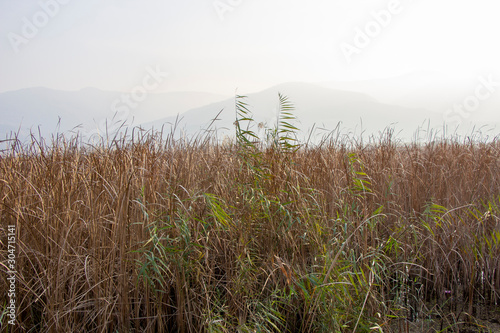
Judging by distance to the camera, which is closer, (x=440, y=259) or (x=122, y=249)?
(x=122, y=249)

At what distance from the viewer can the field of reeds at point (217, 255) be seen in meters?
1.98

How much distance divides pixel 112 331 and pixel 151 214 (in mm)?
745

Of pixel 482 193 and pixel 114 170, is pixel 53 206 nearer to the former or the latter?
pixel 114 170

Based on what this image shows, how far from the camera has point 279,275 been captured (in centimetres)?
236

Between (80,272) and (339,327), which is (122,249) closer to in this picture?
(80,272)

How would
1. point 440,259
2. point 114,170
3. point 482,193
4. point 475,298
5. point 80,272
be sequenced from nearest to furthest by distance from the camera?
point 80,272 < point 114,170 < point 475,298 < point 440,259 < point 482,193

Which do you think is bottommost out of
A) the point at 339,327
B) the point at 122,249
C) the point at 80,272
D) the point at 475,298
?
the point at 475,298

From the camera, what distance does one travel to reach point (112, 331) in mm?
2078

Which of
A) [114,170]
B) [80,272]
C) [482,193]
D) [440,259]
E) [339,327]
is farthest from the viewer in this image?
[482,193]

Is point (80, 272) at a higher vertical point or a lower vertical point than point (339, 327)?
higher

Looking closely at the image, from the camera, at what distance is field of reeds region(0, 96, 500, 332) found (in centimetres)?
198

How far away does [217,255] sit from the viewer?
263 centimetres

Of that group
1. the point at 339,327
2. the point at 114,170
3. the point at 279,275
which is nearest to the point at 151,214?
the point at 114,170

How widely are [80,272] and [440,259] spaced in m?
2.99
